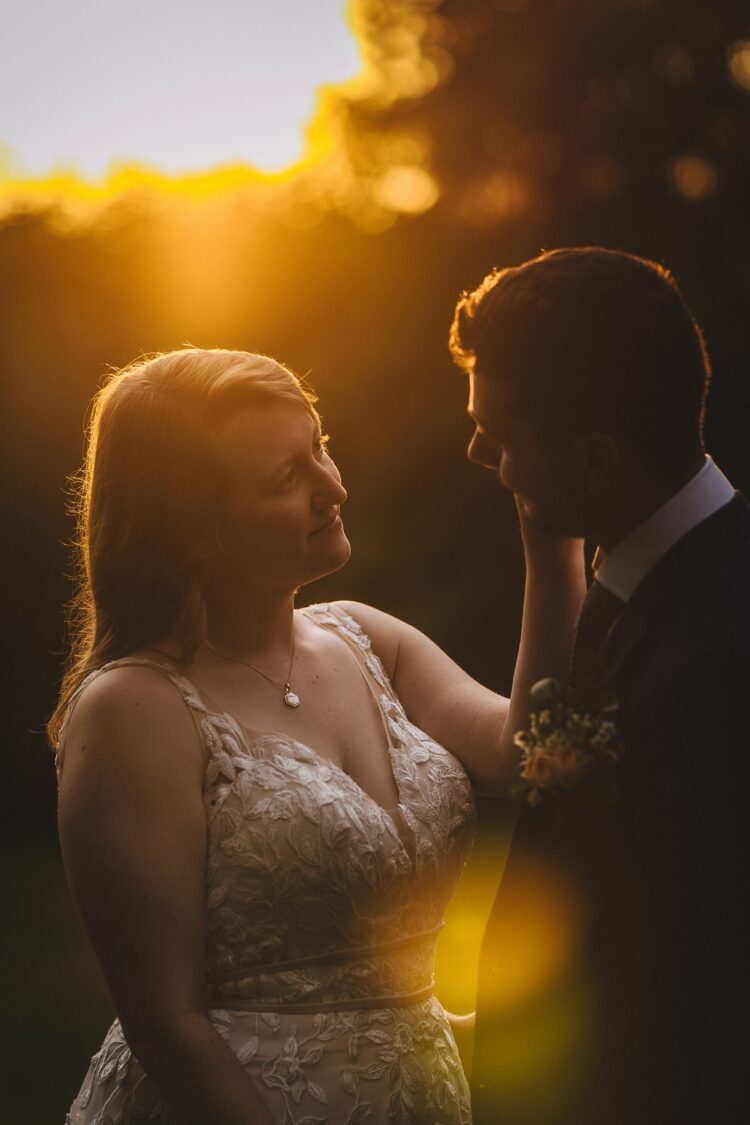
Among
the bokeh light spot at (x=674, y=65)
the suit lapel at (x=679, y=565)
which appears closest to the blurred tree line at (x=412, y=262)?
the bokeh light spot at (x=674, y=65)

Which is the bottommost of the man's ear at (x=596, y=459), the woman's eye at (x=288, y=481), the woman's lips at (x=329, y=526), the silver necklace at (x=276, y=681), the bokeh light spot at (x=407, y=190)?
the silver necklace at (x=276, y=681)

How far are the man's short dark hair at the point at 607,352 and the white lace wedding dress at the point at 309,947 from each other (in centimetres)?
110

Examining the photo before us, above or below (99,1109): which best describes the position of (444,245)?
above

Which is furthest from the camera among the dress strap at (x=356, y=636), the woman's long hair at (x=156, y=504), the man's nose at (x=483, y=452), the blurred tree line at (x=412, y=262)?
the blurred tree line at (x=412, y=262)

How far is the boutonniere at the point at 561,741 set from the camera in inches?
82.1

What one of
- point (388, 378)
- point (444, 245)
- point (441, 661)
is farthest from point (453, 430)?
point (441, 661)

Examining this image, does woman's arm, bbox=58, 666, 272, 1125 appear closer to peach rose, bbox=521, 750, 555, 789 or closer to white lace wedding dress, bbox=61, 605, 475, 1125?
white lace wedding dress, bbox=61, 605, 475, 1125

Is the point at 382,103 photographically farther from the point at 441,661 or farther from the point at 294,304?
the point at 441,661

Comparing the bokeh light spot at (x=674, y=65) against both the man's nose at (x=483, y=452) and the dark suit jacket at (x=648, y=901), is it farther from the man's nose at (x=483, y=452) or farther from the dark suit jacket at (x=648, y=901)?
the dark suit jacket at (x=648, y=901)

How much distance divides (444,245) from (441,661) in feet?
21.5

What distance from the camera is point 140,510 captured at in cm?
286

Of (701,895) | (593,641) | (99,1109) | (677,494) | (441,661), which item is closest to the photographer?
(701,895)

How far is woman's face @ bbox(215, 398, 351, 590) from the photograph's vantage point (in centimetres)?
288

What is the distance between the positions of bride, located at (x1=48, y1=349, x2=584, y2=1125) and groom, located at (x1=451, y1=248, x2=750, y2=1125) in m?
0.44
